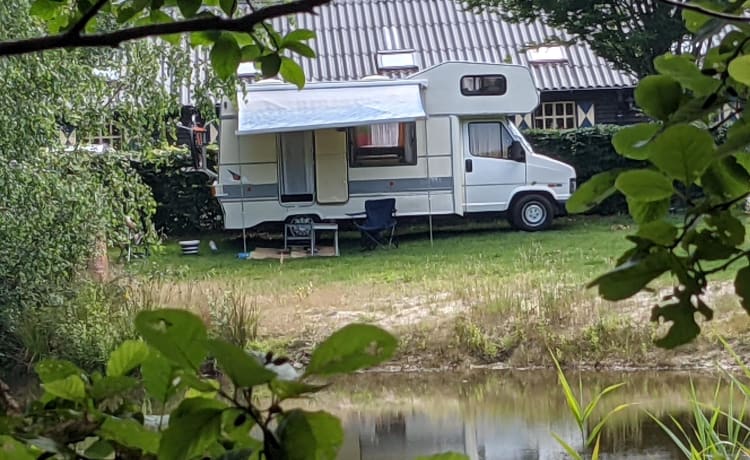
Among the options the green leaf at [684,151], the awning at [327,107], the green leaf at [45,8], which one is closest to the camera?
the green leaf at [684,151]

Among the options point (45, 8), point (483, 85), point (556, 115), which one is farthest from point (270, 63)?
point (556, 115)

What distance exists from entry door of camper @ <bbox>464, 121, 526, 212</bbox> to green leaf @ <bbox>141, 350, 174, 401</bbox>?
531 inches

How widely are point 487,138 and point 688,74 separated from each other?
13.5 m

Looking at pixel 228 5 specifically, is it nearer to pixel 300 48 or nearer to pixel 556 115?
pixel 300 48

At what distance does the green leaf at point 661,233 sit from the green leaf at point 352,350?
0.71 feet

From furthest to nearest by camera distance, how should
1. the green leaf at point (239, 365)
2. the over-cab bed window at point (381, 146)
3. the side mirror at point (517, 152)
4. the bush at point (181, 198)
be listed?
the bush at point (181, 198)
the side mirror at point (517, 152)
the over-cab bed window at point (381, 146)
the green leaf at point (239, 365)

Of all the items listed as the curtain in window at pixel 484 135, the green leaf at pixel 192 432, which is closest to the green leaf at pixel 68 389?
the green leaf at pixel 192 432

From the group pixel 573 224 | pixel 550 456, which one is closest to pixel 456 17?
pixel 573 224

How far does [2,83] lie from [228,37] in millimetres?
5920

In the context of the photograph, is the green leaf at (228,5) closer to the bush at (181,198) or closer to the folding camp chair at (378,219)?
the folding camp chair at (378,219)

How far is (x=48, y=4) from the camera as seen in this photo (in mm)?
1295

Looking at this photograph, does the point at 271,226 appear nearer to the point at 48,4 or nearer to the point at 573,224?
the point at 573,224

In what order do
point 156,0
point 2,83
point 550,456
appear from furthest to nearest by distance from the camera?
point 2,83
point 550,456
point 156,0

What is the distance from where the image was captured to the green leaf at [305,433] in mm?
650
